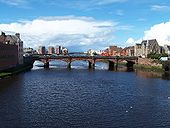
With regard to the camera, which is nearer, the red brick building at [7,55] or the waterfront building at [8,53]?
the red brick building at [7,55]

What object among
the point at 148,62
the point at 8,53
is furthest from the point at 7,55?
the point at 148,62

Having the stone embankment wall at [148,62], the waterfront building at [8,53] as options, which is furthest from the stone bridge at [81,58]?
the waterfront building at [8,53]

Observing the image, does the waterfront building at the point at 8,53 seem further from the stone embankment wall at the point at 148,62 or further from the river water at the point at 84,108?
the stone embankment wall at the point at 148,62

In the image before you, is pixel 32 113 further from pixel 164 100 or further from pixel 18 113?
pixel 164 100

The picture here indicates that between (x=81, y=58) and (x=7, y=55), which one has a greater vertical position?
(x=7, y=55)

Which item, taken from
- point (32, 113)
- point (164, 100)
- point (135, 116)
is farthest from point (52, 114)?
point (164, 100)

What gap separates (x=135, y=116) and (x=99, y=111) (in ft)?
20.2

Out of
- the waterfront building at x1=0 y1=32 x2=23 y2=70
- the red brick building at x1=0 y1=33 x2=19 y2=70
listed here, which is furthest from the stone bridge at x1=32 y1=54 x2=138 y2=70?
Answer: the red brick building at x1=0 y1=33 x2=19 y2=70

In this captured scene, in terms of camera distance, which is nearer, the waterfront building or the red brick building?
the red brick building

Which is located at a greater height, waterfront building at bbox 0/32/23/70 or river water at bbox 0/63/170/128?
waterfront building at bbox 0/32/23/70

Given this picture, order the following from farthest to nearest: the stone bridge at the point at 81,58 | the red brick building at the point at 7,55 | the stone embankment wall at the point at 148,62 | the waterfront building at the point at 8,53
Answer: the stone bridge at the point at 81,58, the stone embankment wall at the point at 148,62, the waterfront building at the point at 8,53, the red brick building at the point at 7,55

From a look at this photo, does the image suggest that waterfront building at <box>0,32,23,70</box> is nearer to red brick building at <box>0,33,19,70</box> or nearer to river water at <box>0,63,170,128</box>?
red brick building at <box>0,33,19,70</box>

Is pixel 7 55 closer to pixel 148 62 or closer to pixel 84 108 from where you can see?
pixel 148 62

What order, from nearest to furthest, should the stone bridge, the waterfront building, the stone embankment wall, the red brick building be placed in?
the red brick building < the waterfront building < the stone embankment wall < the stone bridge
